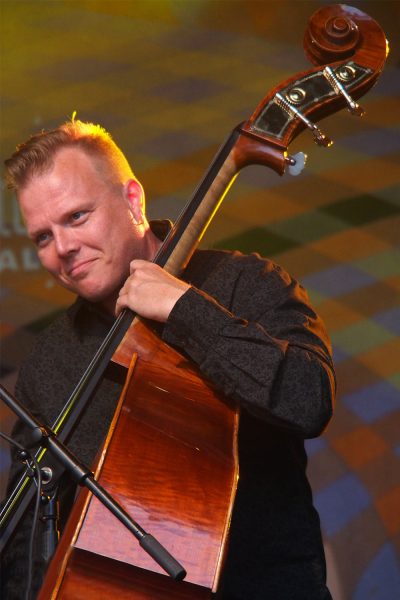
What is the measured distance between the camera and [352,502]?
10.8 feet

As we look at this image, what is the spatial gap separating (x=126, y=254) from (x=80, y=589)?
0.84m

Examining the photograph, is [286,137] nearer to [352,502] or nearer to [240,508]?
[240,508]

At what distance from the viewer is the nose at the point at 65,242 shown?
6.66 feet

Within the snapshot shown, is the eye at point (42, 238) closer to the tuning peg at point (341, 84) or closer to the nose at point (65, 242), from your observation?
the nose at point (65, 242)

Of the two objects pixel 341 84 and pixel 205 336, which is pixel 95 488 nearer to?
pixel 205 336

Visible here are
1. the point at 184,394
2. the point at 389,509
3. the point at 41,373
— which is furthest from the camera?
the point at 389,509

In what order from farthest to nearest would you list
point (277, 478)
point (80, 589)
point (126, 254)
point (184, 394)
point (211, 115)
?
1. point (211, 115)
2. point (126, 254)
3. point (277, 478)
4. point (184, 394)
5. point (80, 589)

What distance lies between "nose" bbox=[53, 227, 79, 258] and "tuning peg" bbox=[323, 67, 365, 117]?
0.63 m

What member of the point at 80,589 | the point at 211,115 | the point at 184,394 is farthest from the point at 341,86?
the point at 211,115

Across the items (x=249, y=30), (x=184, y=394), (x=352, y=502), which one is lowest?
(x=352, y=502)

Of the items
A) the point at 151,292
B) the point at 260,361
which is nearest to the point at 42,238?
the point at 151,292

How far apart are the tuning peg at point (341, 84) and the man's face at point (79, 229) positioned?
0.54 m

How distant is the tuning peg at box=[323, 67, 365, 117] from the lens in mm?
1925

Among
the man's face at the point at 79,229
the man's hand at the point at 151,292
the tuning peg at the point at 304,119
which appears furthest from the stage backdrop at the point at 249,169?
the man's hand at the point at 151,292
